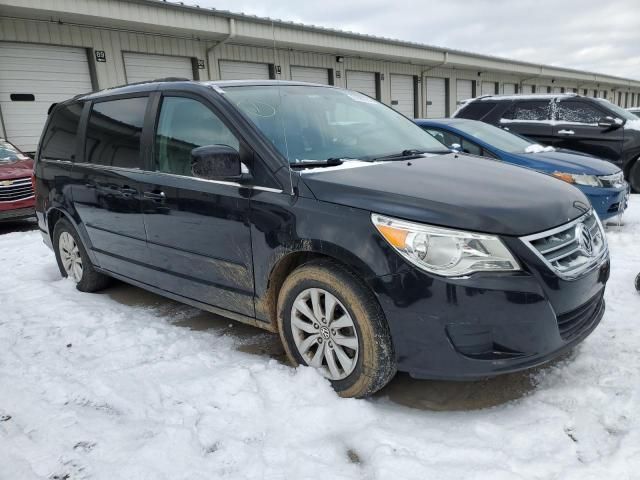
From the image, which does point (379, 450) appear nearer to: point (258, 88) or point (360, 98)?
point (258, 88)

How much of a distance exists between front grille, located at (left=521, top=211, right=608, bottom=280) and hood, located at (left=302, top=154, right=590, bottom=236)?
0.15ft

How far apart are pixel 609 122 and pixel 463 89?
1682cm

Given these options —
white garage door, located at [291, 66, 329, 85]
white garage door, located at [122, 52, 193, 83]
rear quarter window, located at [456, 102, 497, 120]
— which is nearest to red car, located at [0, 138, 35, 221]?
white garage door, located at [122, 52, 193, 83]

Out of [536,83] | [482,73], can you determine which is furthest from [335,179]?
[536,83]

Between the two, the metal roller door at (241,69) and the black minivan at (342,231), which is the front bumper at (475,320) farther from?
the metal roller door at (241,69)

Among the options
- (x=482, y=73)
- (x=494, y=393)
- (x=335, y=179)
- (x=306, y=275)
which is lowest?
(x=494, y=393)

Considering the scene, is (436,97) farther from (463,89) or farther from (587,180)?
(587,180)

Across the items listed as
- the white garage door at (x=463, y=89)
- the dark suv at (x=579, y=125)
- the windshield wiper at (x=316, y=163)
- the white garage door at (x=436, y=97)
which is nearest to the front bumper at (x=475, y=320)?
the windshield wiper at (x=316, y=163)

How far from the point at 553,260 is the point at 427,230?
61cm

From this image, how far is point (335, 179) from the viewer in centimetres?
251

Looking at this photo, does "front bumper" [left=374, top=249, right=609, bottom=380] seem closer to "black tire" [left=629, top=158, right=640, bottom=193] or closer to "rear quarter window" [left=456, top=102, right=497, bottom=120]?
"rear quarter window" [left=456, top=102, right=497, bottom=120]

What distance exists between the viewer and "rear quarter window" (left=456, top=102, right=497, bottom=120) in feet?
28.1

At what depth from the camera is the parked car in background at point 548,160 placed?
5.52 m

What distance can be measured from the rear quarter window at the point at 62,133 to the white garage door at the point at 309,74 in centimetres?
1150
